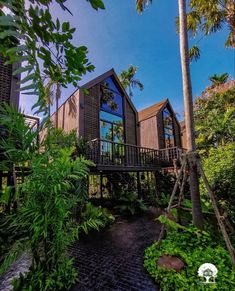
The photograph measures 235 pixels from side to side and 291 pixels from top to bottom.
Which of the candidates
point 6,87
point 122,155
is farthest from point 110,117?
point 6,87

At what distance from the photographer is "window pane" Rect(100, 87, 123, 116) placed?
11.2 metres

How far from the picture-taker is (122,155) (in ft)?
32.2

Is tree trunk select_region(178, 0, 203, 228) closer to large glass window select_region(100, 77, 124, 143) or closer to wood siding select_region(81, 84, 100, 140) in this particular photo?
wood siding select_region(81, 84, 100, 140)

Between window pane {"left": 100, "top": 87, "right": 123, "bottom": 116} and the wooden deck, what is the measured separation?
105 inches

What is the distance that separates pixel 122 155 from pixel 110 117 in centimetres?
288

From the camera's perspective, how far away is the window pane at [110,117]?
10879 millimetres

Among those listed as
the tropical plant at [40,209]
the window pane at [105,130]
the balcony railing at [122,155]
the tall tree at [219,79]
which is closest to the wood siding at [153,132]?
the balcony railing at [122,155]

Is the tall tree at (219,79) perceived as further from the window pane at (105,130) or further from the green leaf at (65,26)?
the green leaf at (65,26)

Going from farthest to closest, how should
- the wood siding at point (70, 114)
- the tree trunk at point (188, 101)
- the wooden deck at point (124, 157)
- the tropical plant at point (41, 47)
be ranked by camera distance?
the wood siding at point (70, 114) < the wooden deck at point (124, 157) < the tree trunk at point (188, 101) < the tropical plant at point (41, 47)

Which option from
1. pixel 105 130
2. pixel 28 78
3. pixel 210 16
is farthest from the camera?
pixel 105 130

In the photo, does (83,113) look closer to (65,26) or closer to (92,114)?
(92,114)

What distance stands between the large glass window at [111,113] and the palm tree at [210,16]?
574 cm

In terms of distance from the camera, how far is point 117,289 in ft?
10.1

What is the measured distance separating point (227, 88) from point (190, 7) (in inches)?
426
